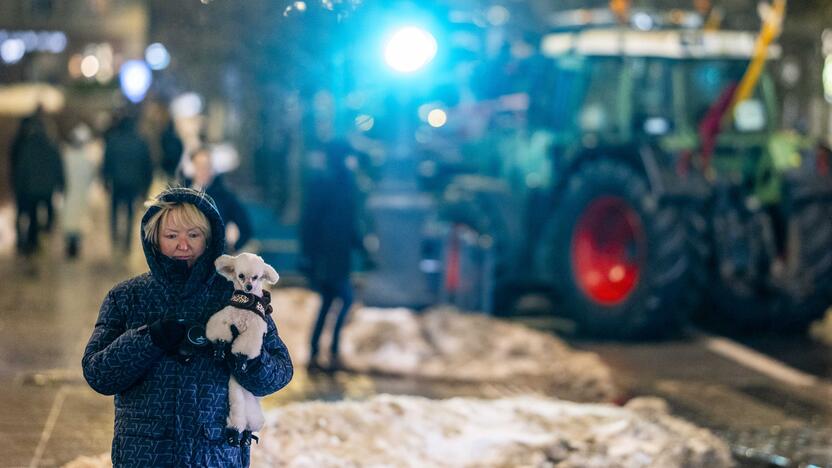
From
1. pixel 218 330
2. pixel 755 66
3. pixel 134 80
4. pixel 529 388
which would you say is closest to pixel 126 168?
pixel 755 66

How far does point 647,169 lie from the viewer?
11.5m

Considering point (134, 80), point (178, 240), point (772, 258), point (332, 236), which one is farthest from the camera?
point (134, 80)

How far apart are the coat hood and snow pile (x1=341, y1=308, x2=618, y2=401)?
18.8 feet

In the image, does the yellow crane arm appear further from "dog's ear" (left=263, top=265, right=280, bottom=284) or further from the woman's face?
the woman's face

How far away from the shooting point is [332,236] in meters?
9.83

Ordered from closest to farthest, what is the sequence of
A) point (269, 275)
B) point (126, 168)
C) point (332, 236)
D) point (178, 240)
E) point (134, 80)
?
point (178, 240) < point (269, 275) < point (332, 236) < point (126, 168) < point (134, 80)

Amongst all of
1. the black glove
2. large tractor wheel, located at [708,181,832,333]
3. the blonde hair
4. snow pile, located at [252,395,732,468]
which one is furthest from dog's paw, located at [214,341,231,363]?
large tractor wheel, located at [708,181,832,333]

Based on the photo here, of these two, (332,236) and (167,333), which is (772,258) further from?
(167,333)

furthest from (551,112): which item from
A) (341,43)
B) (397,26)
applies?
(341,43)

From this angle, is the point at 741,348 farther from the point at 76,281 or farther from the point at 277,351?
the point at 277,351

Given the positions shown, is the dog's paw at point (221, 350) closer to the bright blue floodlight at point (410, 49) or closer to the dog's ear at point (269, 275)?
the dog's ear at point (269, 275)

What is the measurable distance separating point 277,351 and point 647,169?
7.93 m

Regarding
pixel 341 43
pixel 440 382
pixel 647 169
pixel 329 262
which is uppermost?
pixel 341 43

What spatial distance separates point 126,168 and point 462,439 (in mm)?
10614
